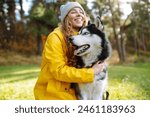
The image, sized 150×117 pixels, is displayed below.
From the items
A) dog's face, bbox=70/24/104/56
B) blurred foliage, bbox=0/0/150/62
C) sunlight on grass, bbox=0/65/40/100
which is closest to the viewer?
dog's face, bbox=70/24/104/56

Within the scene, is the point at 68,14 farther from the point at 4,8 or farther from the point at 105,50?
the point at 4,8

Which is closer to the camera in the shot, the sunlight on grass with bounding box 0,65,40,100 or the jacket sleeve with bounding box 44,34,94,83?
the jacket sleeve with bounding box 44,34,94,83

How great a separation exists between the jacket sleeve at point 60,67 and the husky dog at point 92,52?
76 mm

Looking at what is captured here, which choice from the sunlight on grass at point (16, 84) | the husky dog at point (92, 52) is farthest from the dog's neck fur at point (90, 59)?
the sunlight on grass at point (16, 84)

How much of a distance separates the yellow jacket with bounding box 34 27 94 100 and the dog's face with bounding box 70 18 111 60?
0.10 meters

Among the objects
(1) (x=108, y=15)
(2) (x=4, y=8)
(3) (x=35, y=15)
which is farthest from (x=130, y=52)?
(2) (x=4, y=8)

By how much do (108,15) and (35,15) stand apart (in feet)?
6.33

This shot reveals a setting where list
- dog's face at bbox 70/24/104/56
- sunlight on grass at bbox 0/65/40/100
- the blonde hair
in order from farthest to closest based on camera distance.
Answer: sunlight on grass at bbox 0/65/40/100 → the blonde hair → dog's face at bbox 70/24/104/56

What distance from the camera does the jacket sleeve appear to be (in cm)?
215

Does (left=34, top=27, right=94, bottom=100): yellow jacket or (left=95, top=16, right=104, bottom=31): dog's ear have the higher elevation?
(left=95, top=16, right=104, bottom=31): dog's ear

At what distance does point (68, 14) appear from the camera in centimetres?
225

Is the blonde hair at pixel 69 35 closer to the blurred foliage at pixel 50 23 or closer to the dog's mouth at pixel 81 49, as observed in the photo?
the dog's mouth at pixel 81 49

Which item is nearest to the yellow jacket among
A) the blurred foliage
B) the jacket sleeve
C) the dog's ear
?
the jacket sleeve

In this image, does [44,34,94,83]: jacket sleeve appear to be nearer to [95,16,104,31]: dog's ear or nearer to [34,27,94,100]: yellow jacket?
[34,27,94,100]: yellow jacket
